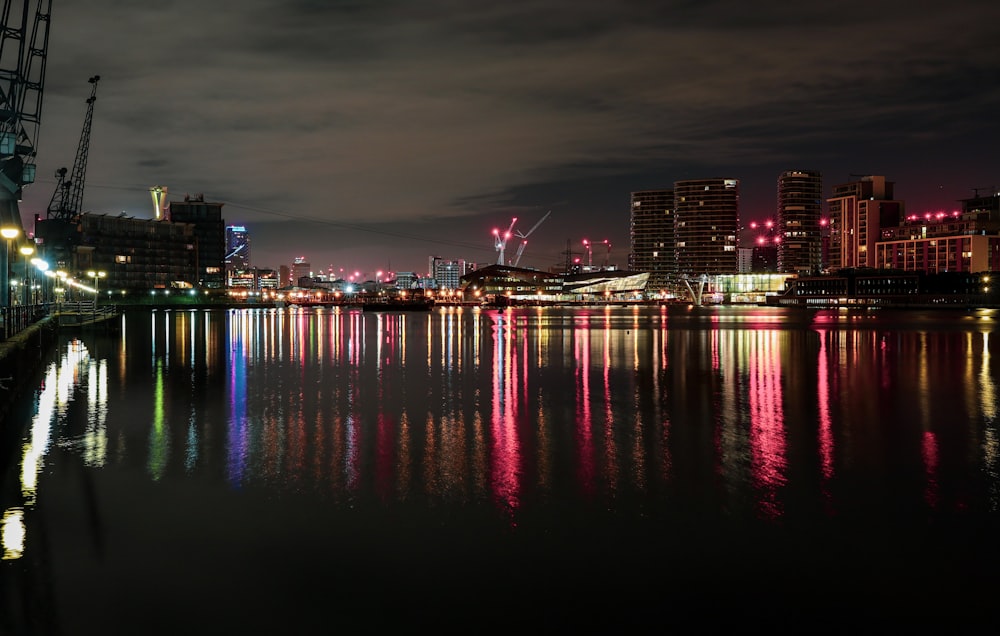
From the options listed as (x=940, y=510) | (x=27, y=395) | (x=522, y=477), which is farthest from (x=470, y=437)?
(x=27, y=395)

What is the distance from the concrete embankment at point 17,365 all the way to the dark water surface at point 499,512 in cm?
49

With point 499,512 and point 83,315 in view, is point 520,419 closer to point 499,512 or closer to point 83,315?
point 499,512

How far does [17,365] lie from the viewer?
2028 cm

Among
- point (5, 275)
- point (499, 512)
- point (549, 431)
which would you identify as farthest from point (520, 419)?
point (5, 275)

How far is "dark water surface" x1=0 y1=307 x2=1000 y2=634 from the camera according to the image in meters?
6.86

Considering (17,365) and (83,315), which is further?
(83,315)

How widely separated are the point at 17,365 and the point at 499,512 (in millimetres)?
16520

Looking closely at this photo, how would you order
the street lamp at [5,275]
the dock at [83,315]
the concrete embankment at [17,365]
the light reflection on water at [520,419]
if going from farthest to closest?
1. the dock at [83,315]
2. the street lamp at [5,275]
3. the concrete embankment at [17,365]
4. the light reflection on water at [520,419]

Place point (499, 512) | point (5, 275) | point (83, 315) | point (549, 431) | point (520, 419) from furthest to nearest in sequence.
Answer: point (83, 315) → point (5, 275) → point (520, 419) → point (549, 431) → point (499, 512)

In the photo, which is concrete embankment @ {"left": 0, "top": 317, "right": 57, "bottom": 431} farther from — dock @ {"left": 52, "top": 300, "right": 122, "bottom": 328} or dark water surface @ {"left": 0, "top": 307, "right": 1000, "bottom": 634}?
dock @ {"left": 52, "top": 300, "right": 122, "bottom": 328}

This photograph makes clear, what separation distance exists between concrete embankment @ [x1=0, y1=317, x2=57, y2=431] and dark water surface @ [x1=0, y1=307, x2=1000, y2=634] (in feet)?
1.60

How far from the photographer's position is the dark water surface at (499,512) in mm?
6855

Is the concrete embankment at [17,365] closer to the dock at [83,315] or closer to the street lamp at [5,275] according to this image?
the street lamp at [5,275]

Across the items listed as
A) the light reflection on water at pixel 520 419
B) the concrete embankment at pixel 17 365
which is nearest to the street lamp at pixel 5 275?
the concrete embankment at pixel 17 365
